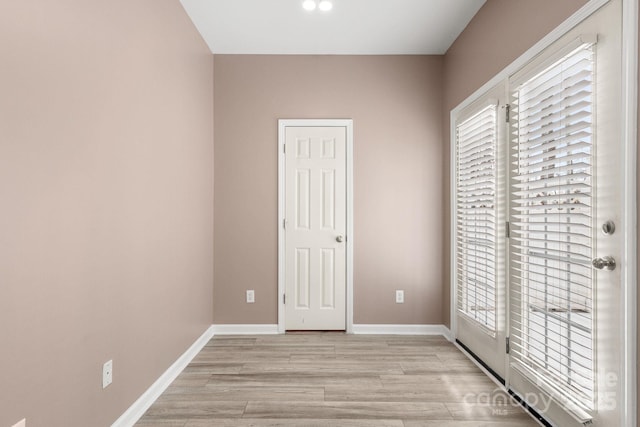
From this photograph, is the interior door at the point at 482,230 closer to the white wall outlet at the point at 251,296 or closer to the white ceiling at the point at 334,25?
the white ceiling at the point at 334,25

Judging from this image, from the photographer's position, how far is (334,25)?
9.95ft

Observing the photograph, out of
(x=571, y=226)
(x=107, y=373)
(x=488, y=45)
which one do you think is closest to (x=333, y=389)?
(x=107, y=373)

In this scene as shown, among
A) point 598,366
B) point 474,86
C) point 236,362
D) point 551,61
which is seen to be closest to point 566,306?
point 598,366

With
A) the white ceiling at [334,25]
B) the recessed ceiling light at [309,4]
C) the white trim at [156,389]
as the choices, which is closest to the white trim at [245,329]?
the white trim at [156,389]

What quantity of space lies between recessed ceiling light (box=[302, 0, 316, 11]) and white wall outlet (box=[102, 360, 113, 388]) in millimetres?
2669

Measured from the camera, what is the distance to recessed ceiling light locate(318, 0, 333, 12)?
8.86 feet

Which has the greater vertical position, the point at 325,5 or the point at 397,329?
the point at 325,5

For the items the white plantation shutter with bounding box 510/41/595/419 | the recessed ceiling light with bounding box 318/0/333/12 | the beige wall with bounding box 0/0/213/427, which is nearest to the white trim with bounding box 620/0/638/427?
the white plantation shutter with bounding box 510/41/595/419

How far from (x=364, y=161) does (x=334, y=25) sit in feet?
4.08

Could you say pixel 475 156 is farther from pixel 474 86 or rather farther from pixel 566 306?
pixel 566 306

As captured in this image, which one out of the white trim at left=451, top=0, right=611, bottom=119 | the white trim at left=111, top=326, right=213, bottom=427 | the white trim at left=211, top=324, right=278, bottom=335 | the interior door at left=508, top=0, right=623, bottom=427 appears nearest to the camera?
the interior door at left=508, top=0, right=623, bottom=427

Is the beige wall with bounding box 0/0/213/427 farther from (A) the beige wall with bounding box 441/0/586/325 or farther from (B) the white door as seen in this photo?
(A) the beige wall with bounding box 441/0/586/325

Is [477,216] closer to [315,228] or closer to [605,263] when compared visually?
[605,263]

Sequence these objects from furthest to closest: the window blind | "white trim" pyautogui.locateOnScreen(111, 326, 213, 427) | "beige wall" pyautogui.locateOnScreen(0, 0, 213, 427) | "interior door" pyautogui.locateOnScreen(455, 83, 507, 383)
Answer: the window blind → "interior door" pyautogui.locateOnScreen(455, 83, 507, 383) → "white trim" pyautogui.locateOnScreen(111, 326, 213, 427) → "beige wall" pyautogui.locateOnScreen(0, 0, 213, 427)
